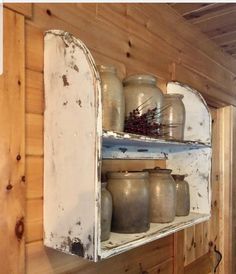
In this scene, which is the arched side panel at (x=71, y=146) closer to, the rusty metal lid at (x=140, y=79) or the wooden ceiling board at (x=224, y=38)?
the rusty metal lid at (x=140, y=79)

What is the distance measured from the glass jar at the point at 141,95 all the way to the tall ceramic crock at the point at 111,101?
3.6 inches

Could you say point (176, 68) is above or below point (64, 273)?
above

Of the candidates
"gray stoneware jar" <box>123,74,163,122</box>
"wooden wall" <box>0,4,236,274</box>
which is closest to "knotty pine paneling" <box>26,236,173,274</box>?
"wooden wall" <box>0,4,236,274</box>

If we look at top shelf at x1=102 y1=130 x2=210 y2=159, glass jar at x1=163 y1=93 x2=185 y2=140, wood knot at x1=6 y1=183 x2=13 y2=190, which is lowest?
wood knot at x1=6 y1=183 x2=13 y2=190

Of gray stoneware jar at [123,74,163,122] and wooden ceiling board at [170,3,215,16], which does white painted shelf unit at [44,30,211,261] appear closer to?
gray stoneware jar at [123,74,163,122]

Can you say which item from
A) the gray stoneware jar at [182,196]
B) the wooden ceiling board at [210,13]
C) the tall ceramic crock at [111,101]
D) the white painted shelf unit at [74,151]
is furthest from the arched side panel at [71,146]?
the wooden ceiling board at [210,13]

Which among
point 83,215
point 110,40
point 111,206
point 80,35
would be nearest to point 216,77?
point 110,40

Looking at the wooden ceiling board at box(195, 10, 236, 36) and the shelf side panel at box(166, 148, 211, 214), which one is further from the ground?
the wooden ceiling board at box(195, 10, 236, 36)

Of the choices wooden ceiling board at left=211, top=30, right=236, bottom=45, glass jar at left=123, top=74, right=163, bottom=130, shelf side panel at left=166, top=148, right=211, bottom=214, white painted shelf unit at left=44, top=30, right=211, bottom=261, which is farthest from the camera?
wooden ceiling board at left=211, top=30, right=236, bottom=45

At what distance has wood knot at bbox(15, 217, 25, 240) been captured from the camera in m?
0.83

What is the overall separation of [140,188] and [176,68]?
803 mm

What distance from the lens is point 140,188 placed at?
101 cm

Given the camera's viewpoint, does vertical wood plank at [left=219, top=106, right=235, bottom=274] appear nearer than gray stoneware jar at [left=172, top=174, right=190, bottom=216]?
No

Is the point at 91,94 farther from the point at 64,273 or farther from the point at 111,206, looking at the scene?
the point at 64,273
